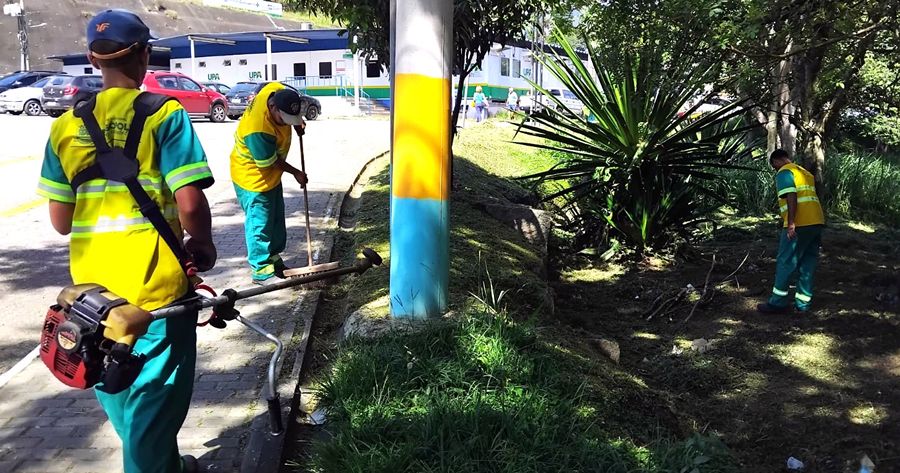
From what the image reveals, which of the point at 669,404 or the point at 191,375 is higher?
the point at 191,375

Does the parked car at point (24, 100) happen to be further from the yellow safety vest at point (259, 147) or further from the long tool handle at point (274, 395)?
the long tool handle at point (274, 395)

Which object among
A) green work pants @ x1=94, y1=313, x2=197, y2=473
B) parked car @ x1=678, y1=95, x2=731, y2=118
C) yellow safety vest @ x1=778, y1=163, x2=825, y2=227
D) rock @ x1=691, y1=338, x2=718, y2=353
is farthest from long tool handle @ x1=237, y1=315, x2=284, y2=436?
parked car @ x1=678, y1=95, x2=731, y2=118

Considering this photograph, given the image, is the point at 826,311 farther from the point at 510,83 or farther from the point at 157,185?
the point at 510,83

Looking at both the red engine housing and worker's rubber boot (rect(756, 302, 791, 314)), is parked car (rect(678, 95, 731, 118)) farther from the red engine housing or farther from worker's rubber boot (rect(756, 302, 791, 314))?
the red engine housing

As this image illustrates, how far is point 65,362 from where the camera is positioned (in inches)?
92.6

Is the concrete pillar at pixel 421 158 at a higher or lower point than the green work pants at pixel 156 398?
higher

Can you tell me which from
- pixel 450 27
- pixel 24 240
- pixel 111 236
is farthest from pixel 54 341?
pixel 24 240

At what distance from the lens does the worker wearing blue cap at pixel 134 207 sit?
101 inches

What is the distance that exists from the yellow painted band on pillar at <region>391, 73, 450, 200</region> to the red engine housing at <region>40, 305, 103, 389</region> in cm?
225

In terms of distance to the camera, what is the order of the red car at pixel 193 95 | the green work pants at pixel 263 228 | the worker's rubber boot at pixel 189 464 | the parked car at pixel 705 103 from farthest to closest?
the red car at pixel 193 95, the parked car at pixel 705 103, the green work pants at pixel 263 228, the worker's rubber boot at pixel 189 464

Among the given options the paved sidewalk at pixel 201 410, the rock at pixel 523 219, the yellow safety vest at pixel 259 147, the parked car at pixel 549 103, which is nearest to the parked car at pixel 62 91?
the parked car at pixel 549 103

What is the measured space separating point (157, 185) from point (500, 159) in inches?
525

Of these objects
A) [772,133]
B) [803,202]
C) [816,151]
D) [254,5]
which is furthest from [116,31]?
[254,5]

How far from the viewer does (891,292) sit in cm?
703
